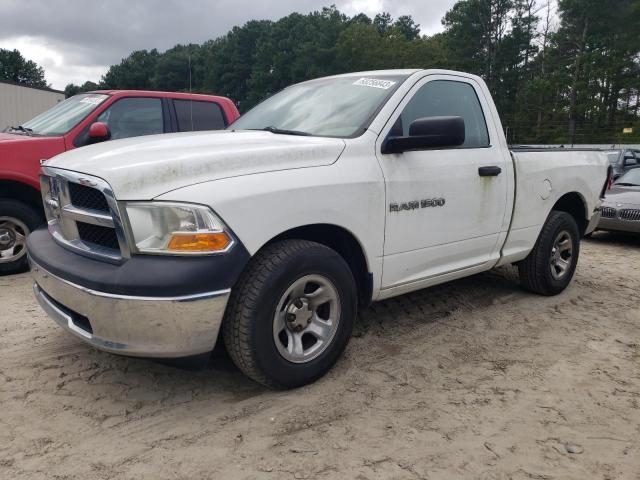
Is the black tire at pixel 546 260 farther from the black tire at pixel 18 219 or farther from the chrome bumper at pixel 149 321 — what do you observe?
the black tire at pixel 18 219

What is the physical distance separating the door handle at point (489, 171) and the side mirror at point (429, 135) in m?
0.68

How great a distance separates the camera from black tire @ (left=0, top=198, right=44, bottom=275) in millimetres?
5180

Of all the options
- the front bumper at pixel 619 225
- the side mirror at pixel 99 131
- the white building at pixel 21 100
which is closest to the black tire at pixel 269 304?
the side mirror at pixel 99 131

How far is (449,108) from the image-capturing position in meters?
3.82

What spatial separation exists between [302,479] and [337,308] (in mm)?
1020

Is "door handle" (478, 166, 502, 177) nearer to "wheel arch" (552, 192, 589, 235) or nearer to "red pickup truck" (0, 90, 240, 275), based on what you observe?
"wheel arch" (552, 192, 589, 235)

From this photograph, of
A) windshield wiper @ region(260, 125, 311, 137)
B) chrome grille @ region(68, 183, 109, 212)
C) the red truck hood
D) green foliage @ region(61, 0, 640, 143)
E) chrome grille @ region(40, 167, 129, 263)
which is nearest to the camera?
chrome grille @ region(40, 167, 129, 263)

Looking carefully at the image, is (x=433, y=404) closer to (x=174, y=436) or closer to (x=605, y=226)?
(x=174, y=436)

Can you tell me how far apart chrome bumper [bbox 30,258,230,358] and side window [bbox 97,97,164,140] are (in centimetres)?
373

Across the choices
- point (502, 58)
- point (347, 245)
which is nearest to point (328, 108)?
point (347, 245)

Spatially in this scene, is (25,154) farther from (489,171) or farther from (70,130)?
(489,171)

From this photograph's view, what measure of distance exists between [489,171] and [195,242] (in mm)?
2325

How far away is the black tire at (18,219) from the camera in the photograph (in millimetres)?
5180

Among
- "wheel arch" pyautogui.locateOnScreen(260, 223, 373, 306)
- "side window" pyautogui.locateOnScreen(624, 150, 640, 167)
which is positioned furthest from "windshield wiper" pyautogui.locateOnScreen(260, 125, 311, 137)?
"side window" pyautogui.locateOnScreen(624, 150, 640, 167)
